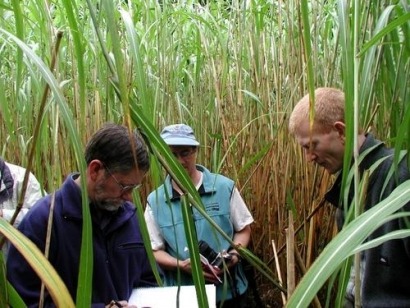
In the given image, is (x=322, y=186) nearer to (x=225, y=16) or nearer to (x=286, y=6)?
(x=286, y=6)

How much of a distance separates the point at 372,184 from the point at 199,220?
87cm

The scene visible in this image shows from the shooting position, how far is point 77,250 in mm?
1357

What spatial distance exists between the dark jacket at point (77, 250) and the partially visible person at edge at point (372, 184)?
51 centimetres

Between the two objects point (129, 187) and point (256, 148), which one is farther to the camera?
point (256, 148)

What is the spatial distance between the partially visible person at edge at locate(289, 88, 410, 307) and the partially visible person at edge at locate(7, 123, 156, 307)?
1.29 ft

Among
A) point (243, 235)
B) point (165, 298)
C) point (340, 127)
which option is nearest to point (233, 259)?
point (243, 235)

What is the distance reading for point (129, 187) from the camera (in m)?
1.38

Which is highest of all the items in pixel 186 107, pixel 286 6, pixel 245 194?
pixel 286 6

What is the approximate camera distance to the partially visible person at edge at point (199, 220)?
6.42ft

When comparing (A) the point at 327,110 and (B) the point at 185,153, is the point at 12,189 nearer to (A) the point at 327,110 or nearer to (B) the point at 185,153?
(B) the point at 185,153

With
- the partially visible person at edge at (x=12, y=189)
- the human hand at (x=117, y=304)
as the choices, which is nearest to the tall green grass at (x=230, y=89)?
the partially visible person at edge at (x=12, y=189)

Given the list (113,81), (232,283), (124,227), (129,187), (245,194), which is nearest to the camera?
(113,81)

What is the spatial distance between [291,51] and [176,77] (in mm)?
564

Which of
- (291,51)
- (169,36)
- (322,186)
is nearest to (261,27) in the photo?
(291,51)
